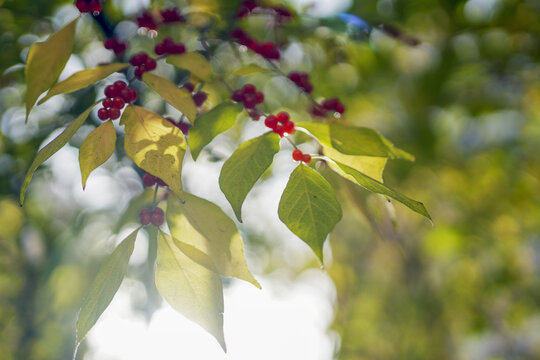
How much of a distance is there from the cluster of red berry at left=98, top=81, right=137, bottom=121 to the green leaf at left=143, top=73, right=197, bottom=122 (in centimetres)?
5

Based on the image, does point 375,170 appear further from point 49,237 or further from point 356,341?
point 356,341

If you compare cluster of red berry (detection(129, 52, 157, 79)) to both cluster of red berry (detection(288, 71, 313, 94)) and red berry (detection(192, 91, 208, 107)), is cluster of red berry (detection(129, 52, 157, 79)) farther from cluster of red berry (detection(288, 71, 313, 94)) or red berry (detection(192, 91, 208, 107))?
cluster of red berry (detection(288, 71, 313, 94))

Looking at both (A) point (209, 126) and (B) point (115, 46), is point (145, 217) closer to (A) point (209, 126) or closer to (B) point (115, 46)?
(A) point (209, 126)

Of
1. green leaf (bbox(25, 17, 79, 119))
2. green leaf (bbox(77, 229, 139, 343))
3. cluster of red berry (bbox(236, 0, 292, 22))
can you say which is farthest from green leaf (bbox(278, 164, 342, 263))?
cluster of red berry (bbox(236, 0, 292, 22))

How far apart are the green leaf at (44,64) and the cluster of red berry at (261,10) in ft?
1.00

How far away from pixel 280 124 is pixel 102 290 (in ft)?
0.74

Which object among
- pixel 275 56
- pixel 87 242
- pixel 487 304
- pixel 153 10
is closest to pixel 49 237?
pixel 87 242

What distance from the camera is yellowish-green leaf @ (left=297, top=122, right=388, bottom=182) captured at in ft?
1.19

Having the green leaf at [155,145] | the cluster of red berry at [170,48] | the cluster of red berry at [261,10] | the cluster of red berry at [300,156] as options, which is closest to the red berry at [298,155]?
the cluster of red berry at [300,156]

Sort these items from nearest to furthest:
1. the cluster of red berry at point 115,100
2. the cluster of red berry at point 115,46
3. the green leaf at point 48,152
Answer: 1. the green leaf at point 48,152
2. the cluster of red berry at point 115,100
3. the cluster of red berry at point 115,46

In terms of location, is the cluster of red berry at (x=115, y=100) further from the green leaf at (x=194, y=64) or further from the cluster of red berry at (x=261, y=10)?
the cluster of red berry at (x=261, y=10)

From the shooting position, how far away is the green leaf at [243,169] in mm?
324

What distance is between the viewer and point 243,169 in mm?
335

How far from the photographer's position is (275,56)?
575 mm
